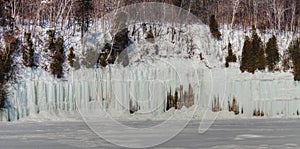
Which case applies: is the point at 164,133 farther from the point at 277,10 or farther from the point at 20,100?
the point at 277,10

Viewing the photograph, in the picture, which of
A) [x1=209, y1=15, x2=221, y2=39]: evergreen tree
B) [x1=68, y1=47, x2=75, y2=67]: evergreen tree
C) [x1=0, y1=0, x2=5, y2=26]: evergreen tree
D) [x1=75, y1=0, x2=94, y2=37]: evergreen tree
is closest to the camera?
[x1=68, y1=47, x2=75, y2=67]: evergreen tree

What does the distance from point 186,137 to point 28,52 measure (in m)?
7.45

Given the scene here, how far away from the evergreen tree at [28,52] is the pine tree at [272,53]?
756cm

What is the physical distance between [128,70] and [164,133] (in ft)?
18.4

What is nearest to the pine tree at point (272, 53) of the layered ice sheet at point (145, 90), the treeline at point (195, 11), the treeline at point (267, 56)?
the treeline at point (267, 56)

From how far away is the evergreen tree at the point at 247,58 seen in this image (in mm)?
16703

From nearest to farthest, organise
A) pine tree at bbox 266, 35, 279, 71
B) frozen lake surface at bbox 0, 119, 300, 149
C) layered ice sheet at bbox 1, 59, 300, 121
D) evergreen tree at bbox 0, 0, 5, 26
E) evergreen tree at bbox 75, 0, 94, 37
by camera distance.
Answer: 1. frozen lake surface at bbox 0, 119, 300, 149
2. layered ice sheet at bbox 1, 59, 300, 121
3. evergreen tree at bbox 0, 0, 5, 26
4. evergreen tree at bbox 75, 0, 94, 37
5. pine tree at bbox 266, 35, 279, 71

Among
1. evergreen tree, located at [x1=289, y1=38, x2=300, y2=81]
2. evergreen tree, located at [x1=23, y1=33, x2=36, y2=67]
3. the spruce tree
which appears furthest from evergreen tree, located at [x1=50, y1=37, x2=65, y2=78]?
evergreen tree, located at [x1=289, y1=38, x2=300, y2=81]

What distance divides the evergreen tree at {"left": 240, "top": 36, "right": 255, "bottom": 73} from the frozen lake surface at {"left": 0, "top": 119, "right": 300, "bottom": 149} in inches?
238

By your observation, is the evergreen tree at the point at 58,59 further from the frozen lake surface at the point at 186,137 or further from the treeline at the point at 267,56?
the treeline at the point at 267,56

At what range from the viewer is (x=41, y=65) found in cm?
1470

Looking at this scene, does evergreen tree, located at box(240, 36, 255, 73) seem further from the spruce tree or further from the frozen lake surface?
the spruce tree

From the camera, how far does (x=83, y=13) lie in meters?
16.8

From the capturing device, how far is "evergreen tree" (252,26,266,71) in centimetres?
1686
